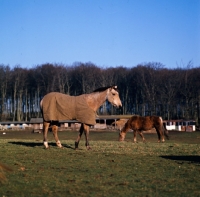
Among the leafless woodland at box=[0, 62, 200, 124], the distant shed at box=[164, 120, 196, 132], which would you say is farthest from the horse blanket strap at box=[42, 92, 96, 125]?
the leafless woodland at box=[0, 62, 200, 124]

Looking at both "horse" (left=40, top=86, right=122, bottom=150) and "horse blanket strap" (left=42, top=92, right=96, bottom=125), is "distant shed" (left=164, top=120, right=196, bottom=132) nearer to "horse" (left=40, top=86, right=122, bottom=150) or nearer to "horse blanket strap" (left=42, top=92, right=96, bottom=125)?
"horse" (left=40, top=86, right=122, bottom=150)

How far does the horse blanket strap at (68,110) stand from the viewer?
52.5 feet

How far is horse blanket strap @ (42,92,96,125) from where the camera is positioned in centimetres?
1602

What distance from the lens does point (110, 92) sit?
1688cm

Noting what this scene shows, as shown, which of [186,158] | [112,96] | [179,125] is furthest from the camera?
[179,125]

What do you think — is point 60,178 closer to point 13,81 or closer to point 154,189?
point 154,189

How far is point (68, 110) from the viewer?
52.6ft

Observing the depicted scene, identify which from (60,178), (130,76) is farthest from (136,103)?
(60,178)

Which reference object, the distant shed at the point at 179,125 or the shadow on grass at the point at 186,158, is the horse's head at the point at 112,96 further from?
the distant shed at the point at 179,125

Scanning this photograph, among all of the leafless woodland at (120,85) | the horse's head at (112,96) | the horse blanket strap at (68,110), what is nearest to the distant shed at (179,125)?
the leafless woodland at (120,85)

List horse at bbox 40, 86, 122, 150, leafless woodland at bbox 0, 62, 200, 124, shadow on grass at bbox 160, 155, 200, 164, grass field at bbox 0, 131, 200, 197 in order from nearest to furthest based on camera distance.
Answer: grass field at bbox 0, 131, 200, 197 → shadow on grass at bbox 160, 155, 200, 164 → horse at bbox 40, 86, 122, 150 → leafless woodland at bbox 0, 62, 200, 124

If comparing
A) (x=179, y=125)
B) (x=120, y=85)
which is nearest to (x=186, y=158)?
(x=179, y=125)

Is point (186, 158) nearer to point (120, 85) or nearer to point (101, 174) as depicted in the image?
point (101, 174)

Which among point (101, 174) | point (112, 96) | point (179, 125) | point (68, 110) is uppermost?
point (112, 96)
